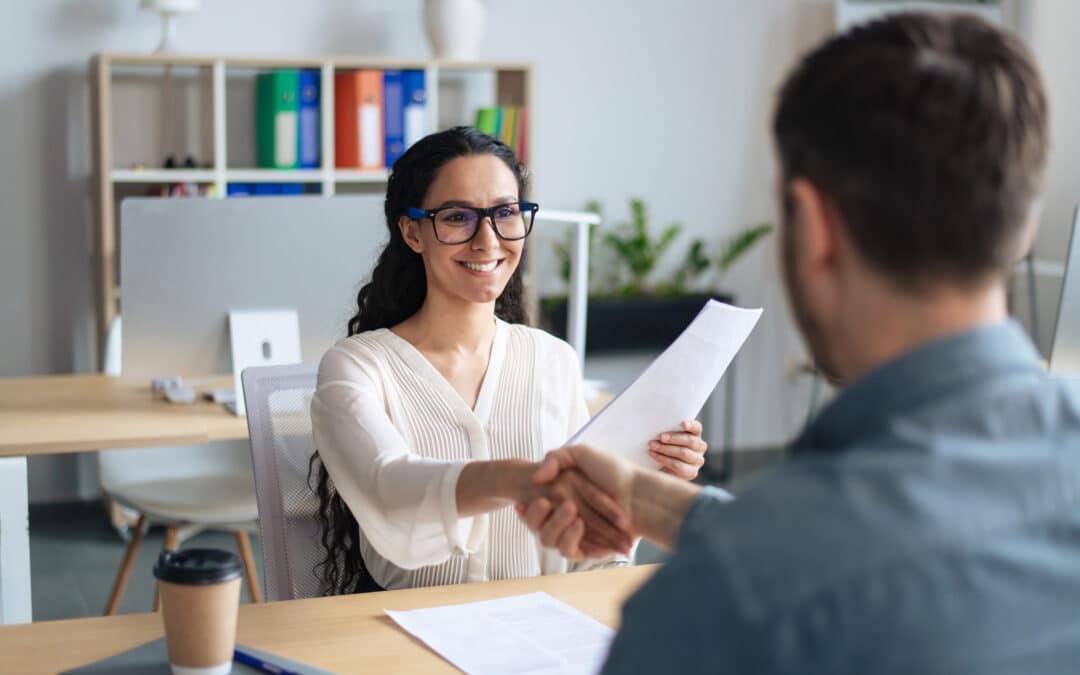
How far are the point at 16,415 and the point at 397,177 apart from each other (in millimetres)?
1239

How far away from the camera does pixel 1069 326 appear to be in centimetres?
238

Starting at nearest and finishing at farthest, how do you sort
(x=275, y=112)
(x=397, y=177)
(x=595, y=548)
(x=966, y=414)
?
(x=966, y=414) → (x=595, y=548) → (x=397, y=177) → (x=275, y=112)

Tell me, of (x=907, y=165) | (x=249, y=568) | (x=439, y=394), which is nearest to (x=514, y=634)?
(x=439, y=394)

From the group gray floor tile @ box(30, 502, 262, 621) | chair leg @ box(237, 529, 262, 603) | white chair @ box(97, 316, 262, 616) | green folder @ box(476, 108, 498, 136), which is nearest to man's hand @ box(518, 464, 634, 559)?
white chair @ box(97, 316, 262, 616)

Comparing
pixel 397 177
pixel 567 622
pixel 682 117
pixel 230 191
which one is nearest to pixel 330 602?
pixel 567 622

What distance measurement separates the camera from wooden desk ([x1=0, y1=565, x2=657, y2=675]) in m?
1.37

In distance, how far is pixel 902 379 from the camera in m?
0.78

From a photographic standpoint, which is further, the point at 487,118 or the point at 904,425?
the point at 487,118

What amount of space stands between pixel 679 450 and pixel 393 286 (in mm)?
601

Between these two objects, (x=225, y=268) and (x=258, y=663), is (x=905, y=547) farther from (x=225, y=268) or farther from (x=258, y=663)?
(x=225, y=268)

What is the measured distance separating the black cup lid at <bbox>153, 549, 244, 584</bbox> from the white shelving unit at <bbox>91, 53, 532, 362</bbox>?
3194 mm

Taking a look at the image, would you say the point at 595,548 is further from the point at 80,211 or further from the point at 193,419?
the point at 80,211

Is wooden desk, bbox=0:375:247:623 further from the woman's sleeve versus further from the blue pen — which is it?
the blue pen

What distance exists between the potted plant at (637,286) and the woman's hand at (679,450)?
120 inches
